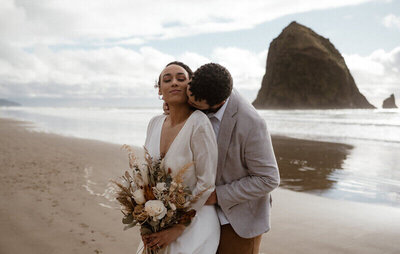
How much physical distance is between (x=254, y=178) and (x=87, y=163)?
7.84m

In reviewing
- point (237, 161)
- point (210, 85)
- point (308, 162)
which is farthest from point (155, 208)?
point (308, 162)

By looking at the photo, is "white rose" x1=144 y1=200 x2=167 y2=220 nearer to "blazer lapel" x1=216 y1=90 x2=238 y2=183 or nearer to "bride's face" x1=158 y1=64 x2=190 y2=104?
"blazer lapel" x1=216 y1=90 x2=238 y2=183

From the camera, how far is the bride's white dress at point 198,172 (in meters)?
2.00

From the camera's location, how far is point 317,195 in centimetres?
647

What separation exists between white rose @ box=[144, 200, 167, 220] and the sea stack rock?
232ft

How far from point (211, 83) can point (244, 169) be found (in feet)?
2.10

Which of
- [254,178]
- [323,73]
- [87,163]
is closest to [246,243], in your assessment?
[254,178]

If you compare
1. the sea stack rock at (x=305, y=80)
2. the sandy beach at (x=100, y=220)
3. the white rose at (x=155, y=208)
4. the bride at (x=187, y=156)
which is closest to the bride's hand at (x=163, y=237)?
the bride at (x=187, y=156)

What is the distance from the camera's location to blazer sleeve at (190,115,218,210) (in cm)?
199

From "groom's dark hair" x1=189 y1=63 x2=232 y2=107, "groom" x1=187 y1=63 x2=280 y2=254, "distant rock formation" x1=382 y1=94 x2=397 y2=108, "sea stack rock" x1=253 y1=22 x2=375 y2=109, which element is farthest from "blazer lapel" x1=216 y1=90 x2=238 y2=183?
"distant rock formation" x1=382 y1=94 x2=397 y2=108

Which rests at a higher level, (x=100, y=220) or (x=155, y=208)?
(x=155, y=208)

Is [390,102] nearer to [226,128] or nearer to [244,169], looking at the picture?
[244,169]

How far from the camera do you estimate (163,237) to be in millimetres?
2016

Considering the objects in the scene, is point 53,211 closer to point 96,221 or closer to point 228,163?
point 96,221
